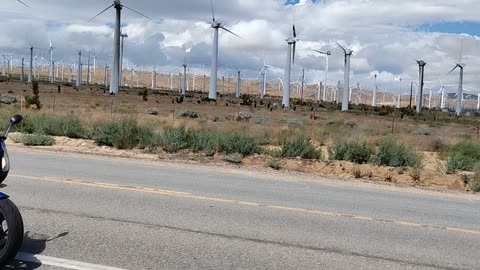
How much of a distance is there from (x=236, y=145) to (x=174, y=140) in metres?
2.05

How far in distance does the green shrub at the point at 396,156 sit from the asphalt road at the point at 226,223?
558cm

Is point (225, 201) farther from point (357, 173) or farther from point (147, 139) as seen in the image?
point (147, 139)

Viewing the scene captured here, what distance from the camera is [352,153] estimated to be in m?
18.8

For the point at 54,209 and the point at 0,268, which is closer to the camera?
the point at 0,268

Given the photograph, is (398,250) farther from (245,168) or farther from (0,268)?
(245,168)

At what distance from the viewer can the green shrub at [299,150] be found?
18.7 m

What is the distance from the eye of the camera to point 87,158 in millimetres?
15422

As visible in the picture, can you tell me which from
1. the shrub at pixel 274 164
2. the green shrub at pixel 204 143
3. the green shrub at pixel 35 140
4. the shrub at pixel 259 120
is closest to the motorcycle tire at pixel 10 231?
the shrub at pixel 274 164

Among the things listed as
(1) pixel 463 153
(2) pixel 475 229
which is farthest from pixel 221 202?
(1) pixel 463 153

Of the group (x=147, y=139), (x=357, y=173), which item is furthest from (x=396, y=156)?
(x=147, y=139)

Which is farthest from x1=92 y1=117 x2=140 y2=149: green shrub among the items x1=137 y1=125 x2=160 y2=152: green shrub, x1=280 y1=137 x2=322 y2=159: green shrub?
x1=280 y1=137 x2=322 y2=159: green shrub

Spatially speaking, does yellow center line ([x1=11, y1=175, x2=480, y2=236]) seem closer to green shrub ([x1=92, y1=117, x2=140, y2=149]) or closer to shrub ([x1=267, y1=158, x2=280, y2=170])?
shrub ([x1=267, y1=158, x2=280, y2=170])

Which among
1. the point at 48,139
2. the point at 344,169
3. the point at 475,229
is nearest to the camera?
the point at 475,229

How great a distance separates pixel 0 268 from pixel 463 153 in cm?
1938
